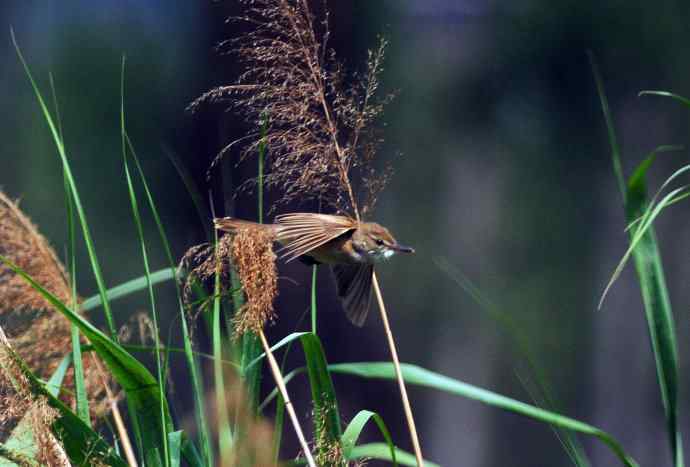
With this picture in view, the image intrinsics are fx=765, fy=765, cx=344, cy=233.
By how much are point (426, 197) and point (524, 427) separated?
2.29 ft

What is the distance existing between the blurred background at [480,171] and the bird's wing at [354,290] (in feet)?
2.71

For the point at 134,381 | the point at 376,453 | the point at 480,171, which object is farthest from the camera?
the point at 480,171

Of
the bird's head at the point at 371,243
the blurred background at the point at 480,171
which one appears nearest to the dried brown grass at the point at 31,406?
the bird's head at the point at 371,243

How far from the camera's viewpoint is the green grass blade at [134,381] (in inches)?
35.4

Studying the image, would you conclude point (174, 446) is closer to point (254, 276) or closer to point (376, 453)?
point (254, 276)

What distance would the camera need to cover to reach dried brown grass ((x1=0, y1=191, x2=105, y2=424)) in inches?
45.5

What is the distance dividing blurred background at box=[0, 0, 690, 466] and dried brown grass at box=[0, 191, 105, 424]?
0.70m

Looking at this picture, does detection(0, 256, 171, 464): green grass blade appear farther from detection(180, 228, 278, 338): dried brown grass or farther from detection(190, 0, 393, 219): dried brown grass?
detection(190, 0, 393, 219): dried brown grass

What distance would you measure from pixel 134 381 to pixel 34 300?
1.06ft

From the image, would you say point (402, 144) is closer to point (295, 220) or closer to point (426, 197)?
point (426, 197)

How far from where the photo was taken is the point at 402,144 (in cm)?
208

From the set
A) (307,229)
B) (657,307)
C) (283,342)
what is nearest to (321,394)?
(283,342)

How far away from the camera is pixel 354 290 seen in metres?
1.17

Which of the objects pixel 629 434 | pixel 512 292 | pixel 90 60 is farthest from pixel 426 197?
pixel 90 60
